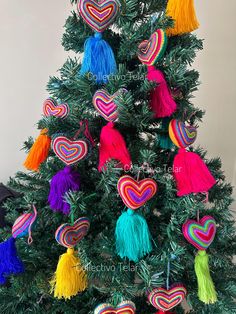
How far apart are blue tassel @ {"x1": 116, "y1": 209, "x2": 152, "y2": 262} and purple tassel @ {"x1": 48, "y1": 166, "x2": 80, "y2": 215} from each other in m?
0.11

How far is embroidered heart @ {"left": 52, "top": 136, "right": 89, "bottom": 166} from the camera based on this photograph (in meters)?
0.54

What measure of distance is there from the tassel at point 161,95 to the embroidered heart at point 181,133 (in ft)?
0.08

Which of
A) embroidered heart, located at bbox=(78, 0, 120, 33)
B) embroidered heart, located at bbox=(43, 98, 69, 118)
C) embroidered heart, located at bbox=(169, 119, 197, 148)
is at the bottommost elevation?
embroidered heart, located at bbox=(169, 119, 197, 148)

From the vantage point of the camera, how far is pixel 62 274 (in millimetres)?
552

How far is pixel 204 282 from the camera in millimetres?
535

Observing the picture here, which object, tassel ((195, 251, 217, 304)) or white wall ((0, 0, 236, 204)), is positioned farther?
white wall ((0, 0, 236, 204))

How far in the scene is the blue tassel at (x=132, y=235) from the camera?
0.52m

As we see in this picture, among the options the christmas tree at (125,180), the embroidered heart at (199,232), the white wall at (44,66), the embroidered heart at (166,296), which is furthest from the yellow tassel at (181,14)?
the white wall at (44,66)

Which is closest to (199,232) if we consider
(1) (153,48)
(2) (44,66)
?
(1) (153,48)

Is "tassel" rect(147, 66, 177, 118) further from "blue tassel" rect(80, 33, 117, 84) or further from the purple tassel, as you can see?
the purple tassel

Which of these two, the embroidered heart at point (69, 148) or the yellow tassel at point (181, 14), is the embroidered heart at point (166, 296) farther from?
the yellow tassel at point (181, 14)

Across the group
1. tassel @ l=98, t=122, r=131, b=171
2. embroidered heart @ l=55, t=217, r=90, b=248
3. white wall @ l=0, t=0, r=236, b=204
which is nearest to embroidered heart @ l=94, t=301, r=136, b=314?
embroidered heart @ l=55, t=217, r=90, b=248

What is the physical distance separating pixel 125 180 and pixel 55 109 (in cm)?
20

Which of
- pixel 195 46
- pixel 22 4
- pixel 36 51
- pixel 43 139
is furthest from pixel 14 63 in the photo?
pixel 195 46
